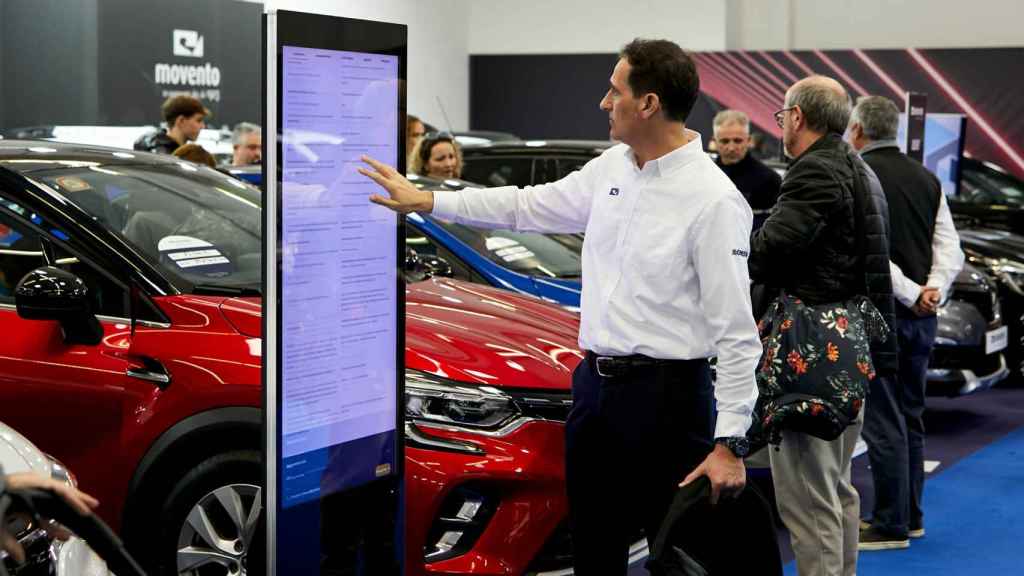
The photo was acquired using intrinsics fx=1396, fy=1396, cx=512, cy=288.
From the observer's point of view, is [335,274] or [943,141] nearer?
[335,274]

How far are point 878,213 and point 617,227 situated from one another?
146 cm

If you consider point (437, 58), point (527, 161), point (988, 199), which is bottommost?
point (988, 199)

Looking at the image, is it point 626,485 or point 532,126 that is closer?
point 626,485

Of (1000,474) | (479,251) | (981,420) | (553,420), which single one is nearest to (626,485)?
(553,420)

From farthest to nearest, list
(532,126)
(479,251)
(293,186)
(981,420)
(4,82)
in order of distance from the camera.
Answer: (532,126) → (4,82) → (981,420) → (479,251) → (293,186)

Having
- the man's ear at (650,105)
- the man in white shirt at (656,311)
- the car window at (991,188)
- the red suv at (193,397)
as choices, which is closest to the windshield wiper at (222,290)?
the red suv at (193,397)

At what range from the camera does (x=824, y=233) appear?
4219 mm

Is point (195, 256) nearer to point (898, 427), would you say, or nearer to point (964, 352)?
point (898, 427)

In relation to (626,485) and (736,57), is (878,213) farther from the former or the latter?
(736,57)

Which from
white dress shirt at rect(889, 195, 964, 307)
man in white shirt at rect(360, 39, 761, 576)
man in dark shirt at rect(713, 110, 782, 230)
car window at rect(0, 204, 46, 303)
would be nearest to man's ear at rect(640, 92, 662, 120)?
man in white shirt at rect(360, 39, 761, 576)

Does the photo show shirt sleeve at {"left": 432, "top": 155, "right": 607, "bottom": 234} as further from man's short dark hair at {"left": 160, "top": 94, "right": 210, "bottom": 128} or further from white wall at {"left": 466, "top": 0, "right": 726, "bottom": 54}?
white wall at {"left": 466, "top": 0, "right": 726, "bottom": 54}

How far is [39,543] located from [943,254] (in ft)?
12.6

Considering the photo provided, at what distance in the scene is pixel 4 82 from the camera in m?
11.9

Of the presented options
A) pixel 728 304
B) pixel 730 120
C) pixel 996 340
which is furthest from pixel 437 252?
pixel 996 340
